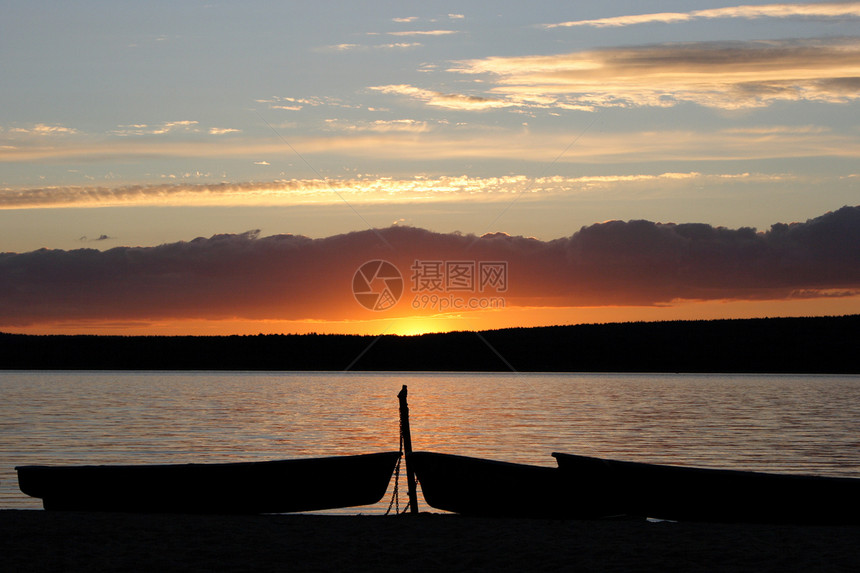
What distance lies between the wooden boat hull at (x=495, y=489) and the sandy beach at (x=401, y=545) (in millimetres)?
1261

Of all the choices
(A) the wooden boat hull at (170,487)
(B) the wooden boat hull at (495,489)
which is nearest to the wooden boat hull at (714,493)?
(B) the wooden boat hull at (495,489)

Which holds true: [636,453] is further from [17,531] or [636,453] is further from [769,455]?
[17,531]

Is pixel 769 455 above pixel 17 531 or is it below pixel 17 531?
below

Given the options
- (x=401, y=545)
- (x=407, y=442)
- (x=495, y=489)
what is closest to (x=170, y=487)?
(x=407, y=442)

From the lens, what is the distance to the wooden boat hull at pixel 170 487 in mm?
21547

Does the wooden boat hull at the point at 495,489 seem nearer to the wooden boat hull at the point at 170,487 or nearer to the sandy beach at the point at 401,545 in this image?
the sandy beach at the point at 401,545

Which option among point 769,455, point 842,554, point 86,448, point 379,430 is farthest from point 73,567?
point 379,430

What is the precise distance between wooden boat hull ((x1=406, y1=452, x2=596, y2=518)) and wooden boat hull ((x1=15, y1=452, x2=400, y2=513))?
10.7ft

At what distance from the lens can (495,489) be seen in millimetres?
21750

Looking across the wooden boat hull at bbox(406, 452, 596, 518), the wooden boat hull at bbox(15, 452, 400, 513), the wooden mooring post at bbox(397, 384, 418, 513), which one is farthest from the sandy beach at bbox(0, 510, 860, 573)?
the wooden mooring post at bbox(397, 384, 418, 513)

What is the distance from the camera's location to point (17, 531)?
1703cm

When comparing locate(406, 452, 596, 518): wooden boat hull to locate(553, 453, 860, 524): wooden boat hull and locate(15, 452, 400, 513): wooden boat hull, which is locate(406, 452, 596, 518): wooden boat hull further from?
locate(15, 452, 400, 513): wooden boat hull

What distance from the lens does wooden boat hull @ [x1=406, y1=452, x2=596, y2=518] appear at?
21.2 meters

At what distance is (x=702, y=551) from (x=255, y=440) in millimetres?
36776
